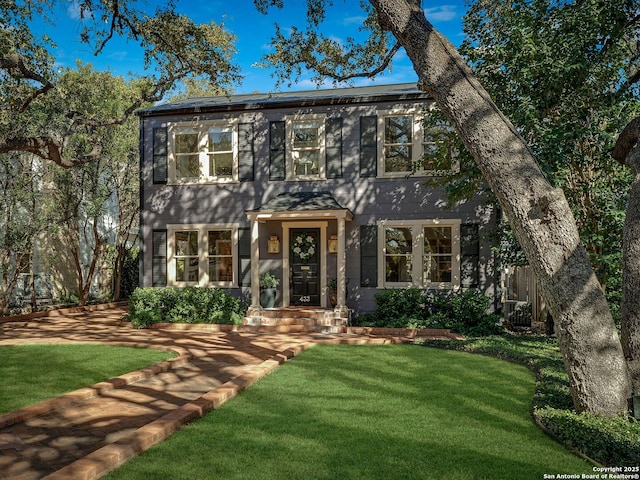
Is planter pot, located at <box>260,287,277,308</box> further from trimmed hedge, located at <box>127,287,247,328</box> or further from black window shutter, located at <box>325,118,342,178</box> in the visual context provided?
black window shutter, located at <box>325,118,342,178</box>

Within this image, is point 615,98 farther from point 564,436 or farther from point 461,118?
point 564,436

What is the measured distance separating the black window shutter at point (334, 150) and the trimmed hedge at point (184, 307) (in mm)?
4242

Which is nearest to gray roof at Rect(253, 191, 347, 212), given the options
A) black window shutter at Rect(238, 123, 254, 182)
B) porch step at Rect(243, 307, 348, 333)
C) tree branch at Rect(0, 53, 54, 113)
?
black window shutter at Rect(238, 123, 254, 182)

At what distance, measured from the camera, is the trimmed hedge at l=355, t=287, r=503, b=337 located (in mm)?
11363

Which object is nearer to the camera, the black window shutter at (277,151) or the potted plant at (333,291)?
the potted plant at (333,291)

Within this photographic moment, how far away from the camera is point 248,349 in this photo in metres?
9.20

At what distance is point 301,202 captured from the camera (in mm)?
12500

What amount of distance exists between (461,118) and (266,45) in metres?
7.30

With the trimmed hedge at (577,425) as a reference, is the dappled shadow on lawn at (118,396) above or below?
below

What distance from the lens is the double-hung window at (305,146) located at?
13219 mm

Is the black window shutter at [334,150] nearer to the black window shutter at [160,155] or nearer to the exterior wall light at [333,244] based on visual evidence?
the exterior wall light at [333,244]

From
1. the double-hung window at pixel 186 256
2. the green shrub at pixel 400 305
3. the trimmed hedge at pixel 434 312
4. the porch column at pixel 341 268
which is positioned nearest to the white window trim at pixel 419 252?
the trimmed hedge at pixel 434 312

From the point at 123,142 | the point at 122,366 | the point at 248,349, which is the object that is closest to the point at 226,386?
the point at 122,366

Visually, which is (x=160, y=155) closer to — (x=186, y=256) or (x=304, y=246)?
(x=186, y=256)
